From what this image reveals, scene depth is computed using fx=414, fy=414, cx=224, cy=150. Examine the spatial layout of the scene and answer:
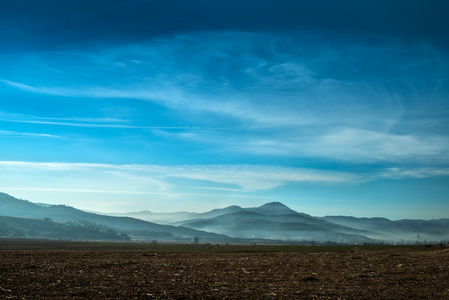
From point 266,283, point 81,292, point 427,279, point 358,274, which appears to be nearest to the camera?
point 81,292

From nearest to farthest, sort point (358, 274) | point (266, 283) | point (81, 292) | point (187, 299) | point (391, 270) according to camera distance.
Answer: point (187, 299) → point (81, 292) → point (266, 283) → point (358, 274) → point (391, 270)

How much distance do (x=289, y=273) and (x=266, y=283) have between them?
5.62 m

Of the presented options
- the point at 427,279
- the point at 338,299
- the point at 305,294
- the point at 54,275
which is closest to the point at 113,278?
the point at 54,275

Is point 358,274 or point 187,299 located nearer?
point 187,299

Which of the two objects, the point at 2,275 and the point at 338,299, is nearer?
the point at 338,299

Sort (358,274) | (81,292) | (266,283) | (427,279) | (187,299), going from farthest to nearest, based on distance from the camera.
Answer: (358,274)
(427,279)
(266,283)
(81,292)
(187,299)

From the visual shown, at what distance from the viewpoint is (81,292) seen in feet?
72.0

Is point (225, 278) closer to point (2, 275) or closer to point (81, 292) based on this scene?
point (81, 292)

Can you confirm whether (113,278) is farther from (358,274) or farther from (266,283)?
(358,274)

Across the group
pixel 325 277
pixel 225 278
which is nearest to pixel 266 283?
pixel 225 278

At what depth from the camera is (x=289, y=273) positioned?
3114 cm

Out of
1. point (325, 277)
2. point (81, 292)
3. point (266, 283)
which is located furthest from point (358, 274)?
point (81, 292)

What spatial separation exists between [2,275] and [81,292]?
9.91 m

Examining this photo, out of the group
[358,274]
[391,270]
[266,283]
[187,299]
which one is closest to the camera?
[187,299]
